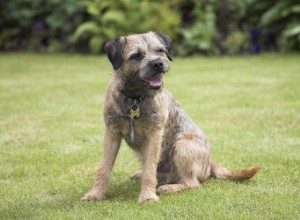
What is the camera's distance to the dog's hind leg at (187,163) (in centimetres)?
576

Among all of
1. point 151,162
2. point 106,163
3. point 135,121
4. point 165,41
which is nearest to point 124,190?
point 106,163

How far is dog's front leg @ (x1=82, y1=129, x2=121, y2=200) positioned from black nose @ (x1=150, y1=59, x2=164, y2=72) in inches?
32.2

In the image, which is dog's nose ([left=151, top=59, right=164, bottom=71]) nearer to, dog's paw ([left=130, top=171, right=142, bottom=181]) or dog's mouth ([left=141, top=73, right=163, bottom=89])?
dog's mouth ([left=141, top=73, right=163, bottom=89])

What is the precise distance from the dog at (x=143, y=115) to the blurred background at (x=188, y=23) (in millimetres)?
9276

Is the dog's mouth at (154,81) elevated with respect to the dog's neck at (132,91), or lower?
elevated

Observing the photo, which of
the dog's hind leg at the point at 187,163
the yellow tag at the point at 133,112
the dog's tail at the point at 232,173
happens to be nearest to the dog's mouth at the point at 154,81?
the yellow tag at the point at 133,112

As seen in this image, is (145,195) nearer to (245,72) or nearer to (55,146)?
(55,146)

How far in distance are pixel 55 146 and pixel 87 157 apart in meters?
0.62

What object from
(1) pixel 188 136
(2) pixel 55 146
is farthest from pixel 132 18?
(1) pixel 188 136

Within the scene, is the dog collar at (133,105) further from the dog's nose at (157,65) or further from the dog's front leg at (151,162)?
the dog's nose at (157,65)

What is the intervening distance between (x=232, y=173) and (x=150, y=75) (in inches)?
58.1

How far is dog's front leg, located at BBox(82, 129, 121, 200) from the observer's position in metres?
5.55

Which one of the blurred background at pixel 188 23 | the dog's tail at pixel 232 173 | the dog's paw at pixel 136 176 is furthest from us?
the blurred background at pixel 188 23

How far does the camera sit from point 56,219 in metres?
4.84
